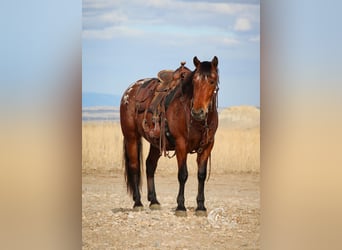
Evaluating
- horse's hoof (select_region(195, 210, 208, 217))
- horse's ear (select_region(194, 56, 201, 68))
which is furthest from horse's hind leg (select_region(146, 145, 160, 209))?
horse's ear (select_region(194, 56, 201, 68))

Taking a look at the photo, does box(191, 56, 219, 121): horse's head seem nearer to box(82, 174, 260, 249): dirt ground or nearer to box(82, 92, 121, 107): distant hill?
box(82, 174, 260, 249): dirt ground

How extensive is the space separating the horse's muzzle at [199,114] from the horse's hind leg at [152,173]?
280 mm

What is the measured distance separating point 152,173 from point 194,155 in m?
0.25

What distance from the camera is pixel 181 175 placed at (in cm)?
324

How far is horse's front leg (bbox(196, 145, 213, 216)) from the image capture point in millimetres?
3242

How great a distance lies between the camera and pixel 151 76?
327 centimetres

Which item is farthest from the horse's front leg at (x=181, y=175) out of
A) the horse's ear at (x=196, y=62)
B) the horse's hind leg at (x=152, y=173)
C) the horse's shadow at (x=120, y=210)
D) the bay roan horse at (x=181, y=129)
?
the horse's ear at (x=196, y=62)

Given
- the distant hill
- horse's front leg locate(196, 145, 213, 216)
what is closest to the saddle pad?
the distant hill

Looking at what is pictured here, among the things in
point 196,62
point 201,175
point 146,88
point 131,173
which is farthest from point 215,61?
point 131,173

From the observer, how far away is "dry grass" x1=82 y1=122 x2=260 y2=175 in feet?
10.5

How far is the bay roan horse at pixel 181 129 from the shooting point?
3203 millimetres

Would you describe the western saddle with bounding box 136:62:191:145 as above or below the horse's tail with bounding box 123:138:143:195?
above

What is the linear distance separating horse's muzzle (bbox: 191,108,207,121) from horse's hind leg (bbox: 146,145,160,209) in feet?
0.92

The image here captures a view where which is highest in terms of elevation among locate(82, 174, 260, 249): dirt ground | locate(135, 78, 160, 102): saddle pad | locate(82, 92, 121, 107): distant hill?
locate(135, 78, 160, 102): saddle pad
